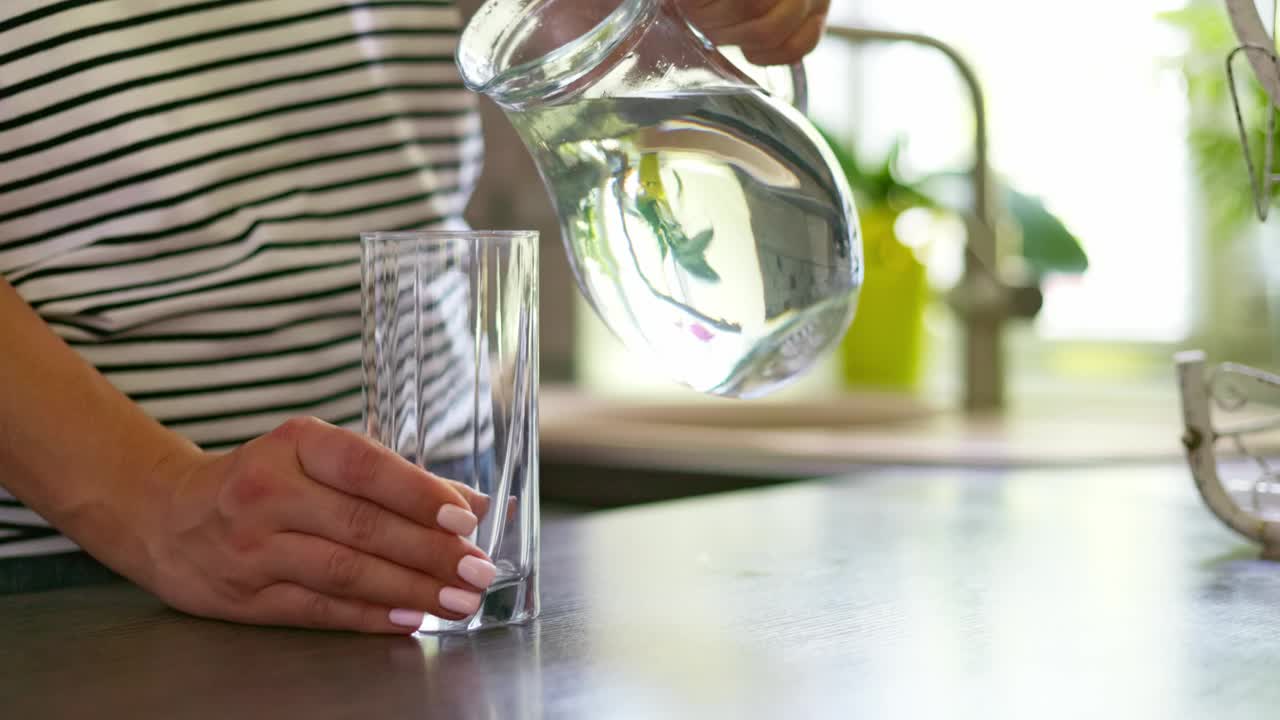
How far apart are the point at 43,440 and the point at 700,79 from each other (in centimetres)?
33

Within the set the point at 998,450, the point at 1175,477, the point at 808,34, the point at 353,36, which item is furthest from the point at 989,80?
the point at 808,34

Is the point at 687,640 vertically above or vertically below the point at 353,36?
below

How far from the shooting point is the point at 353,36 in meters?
0.92

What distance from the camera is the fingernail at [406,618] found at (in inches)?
21.2

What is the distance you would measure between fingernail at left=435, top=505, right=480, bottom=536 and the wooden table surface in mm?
42

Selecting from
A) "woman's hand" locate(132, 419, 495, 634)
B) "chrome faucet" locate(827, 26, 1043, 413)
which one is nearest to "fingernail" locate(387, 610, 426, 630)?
"woman's hand" locate(132, 419, 495, 634)

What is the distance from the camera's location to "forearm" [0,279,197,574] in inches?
24.2

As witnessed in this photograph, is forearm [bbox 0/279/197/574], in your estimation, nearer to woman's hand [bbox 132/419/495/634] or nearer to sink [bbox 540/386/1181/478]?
woman's hand [bbox 132/419/495/634]

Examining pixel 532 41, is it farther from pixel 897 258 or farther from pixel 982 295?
pixel 897 258

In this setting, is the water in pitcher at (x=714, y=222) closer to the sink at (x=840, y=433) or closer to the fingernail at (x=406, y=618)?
the fingernail at (x=406, y=618)

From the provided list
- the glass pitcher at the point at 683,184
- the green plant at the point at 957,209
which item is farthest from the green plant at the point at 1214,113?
the glass pitcher at the point at 683,184

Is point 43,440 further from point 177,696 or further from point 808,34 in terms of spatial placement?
point 808,34

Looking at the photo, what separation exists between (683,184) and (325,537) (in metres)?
0.19

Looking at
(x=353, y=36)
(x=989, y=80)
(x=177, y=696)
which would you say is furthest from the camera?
(x=989, y=80)
